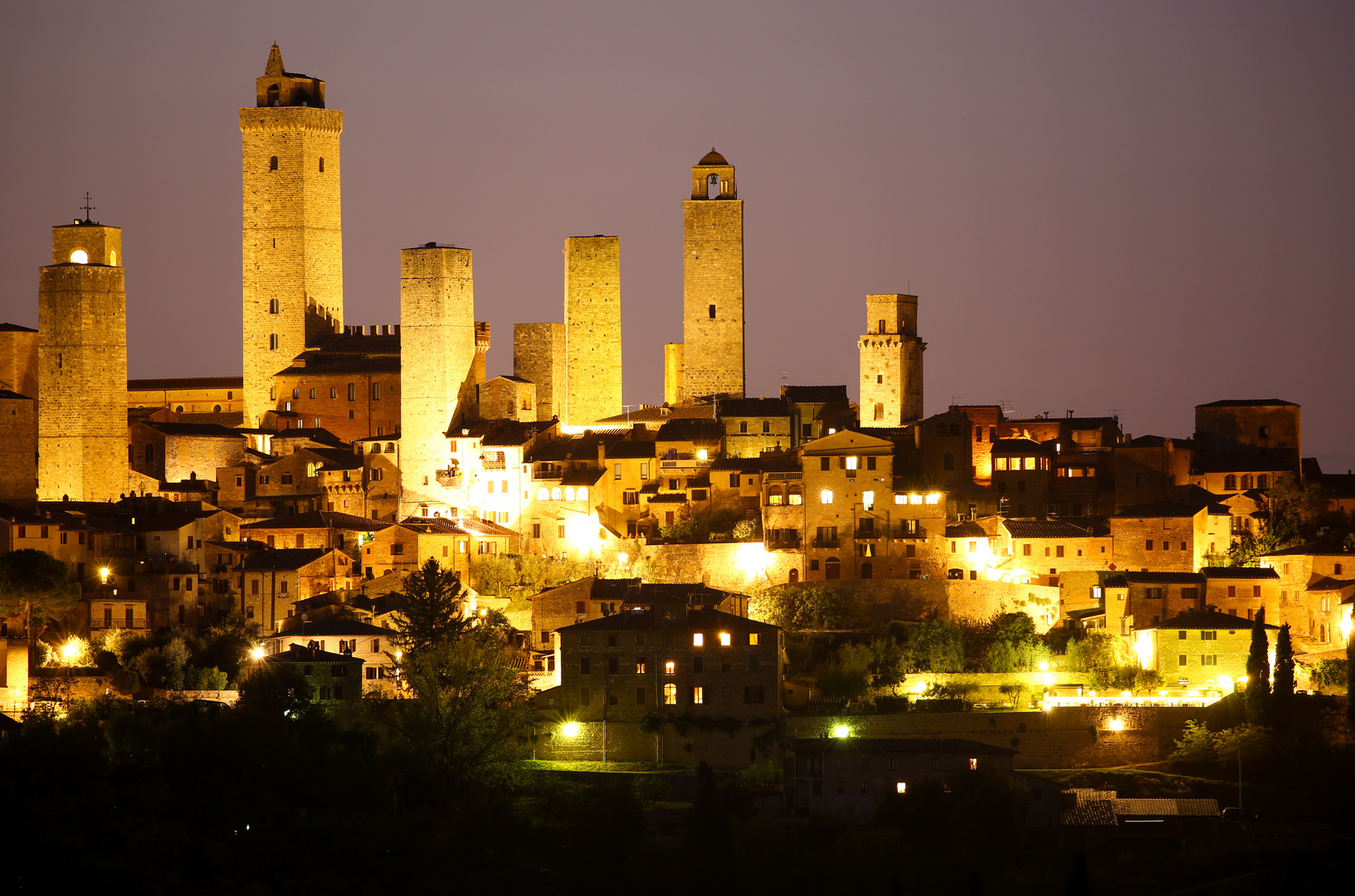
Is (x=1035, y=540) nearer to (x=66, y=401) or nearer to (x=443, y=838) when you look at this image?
(x=443, y=838)

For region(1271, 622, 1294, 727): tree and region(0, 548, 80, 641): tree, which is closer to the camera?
region(1271, 622, 1294, 727): tree

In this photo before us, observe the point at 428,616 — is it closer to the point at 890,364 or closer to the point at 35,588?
the point at 35,588

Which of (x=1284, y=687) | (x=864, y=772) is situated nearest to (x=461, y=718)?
(x=864, y=772)

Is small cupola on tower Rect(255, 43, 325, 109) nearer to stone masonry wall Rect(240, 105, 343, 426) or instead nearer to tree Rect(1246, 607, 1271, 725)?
stone masonry wall Rect(240, 105, 343, 426)

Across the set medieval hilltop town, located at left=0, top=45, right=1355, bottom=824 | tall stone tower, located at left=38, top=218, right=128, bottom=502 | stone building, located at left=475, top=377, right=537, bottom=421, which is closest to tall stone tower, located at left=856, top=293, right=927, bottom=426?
medieval hilltop town, located at left=0, top=45, right=1355, bottom=824

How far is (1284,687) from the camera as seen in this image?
51844mm

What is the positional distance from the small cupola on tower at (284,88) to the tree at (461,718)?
27163mm

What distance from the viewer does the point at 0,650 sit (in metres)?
53.5

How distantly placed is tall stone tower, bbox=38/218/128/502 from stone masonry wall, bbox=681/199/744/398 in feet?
50.1

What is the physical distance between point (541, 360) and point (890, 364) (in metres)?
9.77

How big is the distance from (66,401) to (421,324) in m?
9.35

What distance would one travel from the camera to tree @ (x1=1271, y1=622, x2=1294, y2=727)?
51.7m

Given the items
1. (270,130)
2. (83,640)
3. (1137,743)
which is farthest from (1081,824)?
(270,130)

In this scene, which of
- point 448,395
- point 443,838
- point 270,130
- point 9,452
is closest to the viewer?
point 443,838
